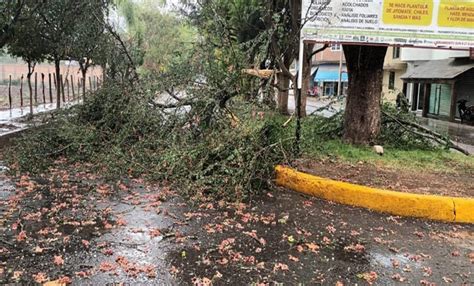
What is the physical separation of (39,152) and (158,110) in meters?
2.19

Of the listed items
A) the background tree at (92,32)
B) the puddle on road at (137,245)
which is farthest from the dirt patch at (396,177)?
the background tree at (92,32)

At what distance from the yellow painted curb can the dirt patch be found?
12.6 inches

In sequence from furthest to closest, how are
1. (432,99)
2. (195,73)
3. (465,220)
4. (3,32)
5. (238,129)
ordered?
(432,99), (3,32), (195,73), (238,129), (465,220)

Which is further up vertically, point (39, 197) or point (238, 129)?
point (238, 129)

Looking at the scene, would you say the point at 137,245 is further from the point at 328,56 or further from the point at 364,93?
the point at 328,56

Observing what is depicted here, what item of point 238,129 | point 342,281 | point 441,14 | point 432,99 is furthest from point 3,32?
point 432,99

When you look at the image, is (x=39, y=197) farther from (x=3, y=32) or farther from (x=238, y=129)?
(x=3, y=32)

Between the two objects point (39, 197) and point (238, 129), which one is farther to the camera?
point (238, 129)

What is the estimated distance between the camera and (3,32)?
10.0m

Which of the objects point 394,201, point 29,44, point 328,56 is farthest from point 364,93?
point 328,56

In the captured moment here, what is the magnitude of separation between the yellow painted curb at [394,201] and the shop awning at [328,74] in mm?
40383

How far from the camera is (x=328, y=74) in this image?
45.7m

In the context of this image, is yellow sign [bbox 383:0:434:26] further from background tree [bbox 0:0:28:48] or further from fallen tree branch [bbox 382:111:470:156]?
background tree [bbox 0:0:28:48]

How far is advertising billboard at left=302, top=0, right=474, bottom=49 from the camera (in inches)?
255
